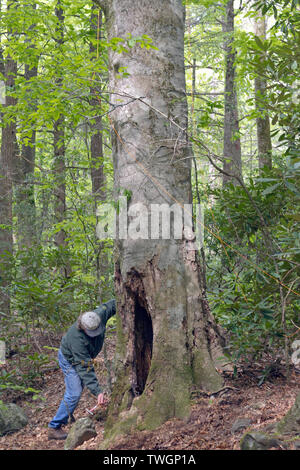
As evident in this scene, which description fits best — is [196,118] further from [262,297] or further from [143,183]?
[262,297]

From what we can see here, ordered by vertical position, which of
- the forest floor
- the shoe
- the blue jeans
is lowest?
the shoe

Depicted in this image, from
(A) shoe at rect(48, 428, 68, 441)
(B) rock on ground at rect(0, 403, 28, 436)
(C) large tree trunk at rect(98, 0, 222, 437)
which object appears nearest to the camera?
(C) large tree trunk at rect(98, 0, 222, 437)

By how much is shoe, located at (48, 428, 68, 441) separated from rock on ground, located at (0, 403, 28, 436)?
1.82ft

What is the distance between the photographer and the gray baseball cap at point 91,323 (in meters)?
5.26

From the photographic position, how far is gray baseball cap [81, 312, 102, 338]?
526 cm

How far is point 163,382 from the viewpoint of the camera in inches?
164

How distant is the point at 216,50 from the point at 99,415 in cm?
1115

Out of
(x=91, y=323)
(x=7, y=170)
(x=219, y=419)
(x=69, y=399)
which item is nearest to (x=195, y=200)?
(x=91, y=323)

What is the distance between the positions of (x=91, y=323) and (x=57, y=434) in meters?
1.35

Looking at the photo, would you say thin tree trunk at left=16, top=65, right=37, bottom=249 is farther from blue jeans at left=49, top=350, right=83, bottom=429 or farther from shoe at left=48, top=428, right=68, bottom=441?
shoe at left=48, top=428, right=68, bottom=441

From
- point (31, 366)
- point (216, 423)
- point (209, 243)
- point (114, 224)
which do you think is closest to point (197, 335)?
point (216, 423)

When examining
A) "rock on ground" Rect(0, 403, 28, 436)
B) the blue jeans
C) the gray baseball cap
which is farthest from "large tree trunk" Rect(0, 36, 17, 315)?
the gray baseball cap

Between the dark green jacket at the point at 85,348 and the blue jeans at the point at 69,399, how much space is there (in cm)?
12

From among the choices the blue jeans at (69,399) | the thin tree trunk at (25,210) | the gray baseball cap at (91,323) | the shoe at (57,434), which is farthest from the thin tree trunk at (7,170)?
the shoe at (57,434)
